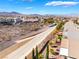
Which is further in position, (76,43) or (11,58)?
(11,58)

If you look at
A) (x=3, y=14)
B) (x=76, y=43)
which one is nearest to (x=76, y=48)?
(x=76, y=43)

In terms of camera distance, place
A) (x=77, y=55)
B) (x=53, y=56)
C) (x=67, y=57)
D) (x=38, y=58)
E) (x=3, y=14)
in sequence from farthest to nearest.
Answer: (x=3, y=14), (x=53, y=56), (x=38, y=58), (x=67, y=57), (x=77, y=55)

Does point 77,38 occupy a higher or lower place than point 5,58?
higher

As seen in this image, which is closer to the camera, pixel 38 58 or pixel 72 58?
pixel 72 58

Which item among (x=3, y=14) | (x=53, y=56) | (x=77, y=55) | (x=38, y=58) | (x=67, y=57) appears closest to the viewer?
(x=77, y=55)

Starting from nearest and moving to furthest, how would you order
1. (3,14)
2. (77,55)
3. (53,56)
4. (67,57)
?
(77,55) → (67,57) → (53,56) → (3,14)

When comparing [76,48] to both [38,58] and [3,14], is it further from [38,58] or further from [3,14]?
[3,14]

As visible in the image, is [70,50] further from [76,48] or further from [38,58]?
[38,58]

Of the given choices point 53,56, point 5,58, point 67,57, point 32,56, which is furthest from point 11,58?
point 67,57

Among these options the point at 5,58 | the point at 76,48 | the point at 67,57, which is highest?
the point at 76,48
